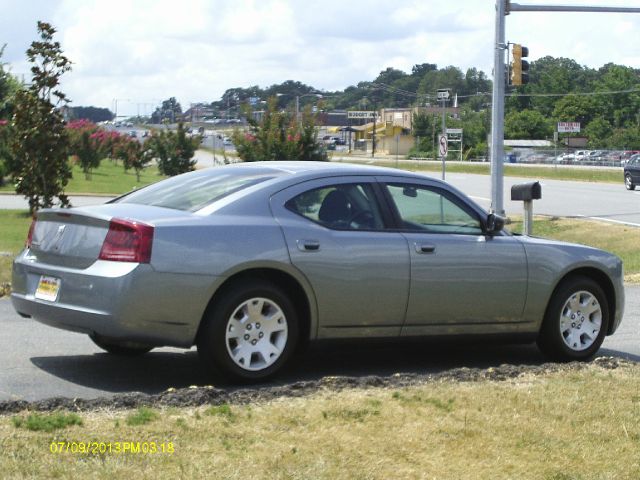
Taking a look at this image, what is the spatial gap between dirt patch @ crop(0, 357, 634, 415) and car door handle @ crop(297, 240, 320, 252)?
0.92 metres

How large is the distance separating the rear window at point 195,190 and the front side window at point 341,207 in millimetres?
330

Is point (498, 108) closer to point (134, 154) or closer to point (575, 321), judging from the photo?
point (575, 321)

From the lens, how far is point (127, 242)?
7.21 m

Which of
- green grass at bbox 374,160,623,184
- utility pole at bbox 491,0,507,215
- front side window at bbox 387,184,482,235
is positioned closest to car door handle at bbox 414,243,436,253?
front side window at bbox 387,184,482,235

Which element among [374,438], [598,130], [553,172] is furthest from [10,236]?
[598,130]

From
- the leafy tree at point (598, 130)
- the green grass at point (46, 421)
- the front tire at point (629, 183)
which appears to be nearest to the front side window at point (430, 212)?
the green grass at point (46, 421)

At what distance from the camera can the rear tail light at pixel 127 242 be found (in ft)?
23.4

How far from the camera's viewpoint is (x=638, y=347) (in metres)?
9.82

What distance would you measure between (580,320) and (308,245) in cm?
251

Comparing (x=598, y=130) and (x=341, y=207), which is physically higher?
(x=598, y=130)

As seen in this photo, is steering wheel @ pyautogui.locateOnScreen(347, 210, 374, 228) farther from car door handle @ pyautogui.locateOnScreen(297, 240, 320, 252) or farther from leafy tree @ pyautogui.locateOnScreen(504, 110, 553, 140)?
leafy tree @ pyautogui.locateOnScreen(504, 110, 553, 140)

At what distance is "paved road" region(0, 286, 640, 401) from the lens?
742 cm

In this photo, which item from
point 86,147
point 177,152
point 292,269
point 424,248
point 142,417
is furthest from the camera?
point 86,147

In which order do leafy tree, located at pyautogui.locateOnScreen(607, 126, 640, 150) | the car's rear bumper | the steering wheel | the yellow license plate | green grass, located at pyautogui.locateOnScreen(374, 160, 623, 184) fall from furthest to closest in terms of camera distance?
leafy tree, located at pyautogui.locateOnScreen(607, 126, 640, 150)
green grass, located at pyautogui.locateOnScreen(374, 160, 623, 184)
the steering wheel
the yellow license plate
the car's rear bumper
